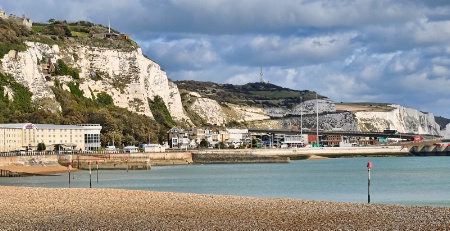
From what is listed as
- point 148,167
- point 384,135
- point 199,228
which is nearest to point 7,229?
point 199,228

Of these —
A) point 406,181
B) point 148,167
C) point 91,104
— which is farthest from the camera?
point 91,104

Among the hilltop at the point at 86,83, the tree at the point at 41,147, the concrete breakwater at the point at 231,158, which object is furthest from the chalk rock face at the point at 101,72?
the concrete breakwater at the point at 231,158

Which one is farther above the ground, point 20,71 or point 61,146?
point 20,71

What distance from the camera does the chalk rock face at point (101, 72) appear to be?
105m

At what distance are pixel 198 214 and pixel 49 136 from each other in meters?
70.9

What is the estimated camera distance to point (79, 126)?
9844 cm

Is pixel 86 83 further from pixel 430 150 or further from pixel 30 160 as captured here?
pixel 430 150

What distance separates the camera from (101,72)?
122 metres

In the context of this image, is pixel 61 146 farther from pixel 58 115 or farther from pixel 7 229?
pixel 7 229

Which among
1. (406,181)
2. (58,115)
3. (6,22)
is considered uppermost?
(6,22)

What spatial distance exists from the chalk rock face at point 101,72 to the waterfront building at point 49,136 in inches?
354

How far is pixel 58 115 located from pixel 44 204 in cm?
7433

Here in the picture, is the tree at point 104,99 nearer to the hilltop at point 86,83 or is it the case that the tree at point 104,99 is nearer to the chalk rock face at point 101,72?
the hilltop at point 86,83

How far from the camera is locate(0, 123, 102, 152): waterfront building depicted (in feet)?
289
